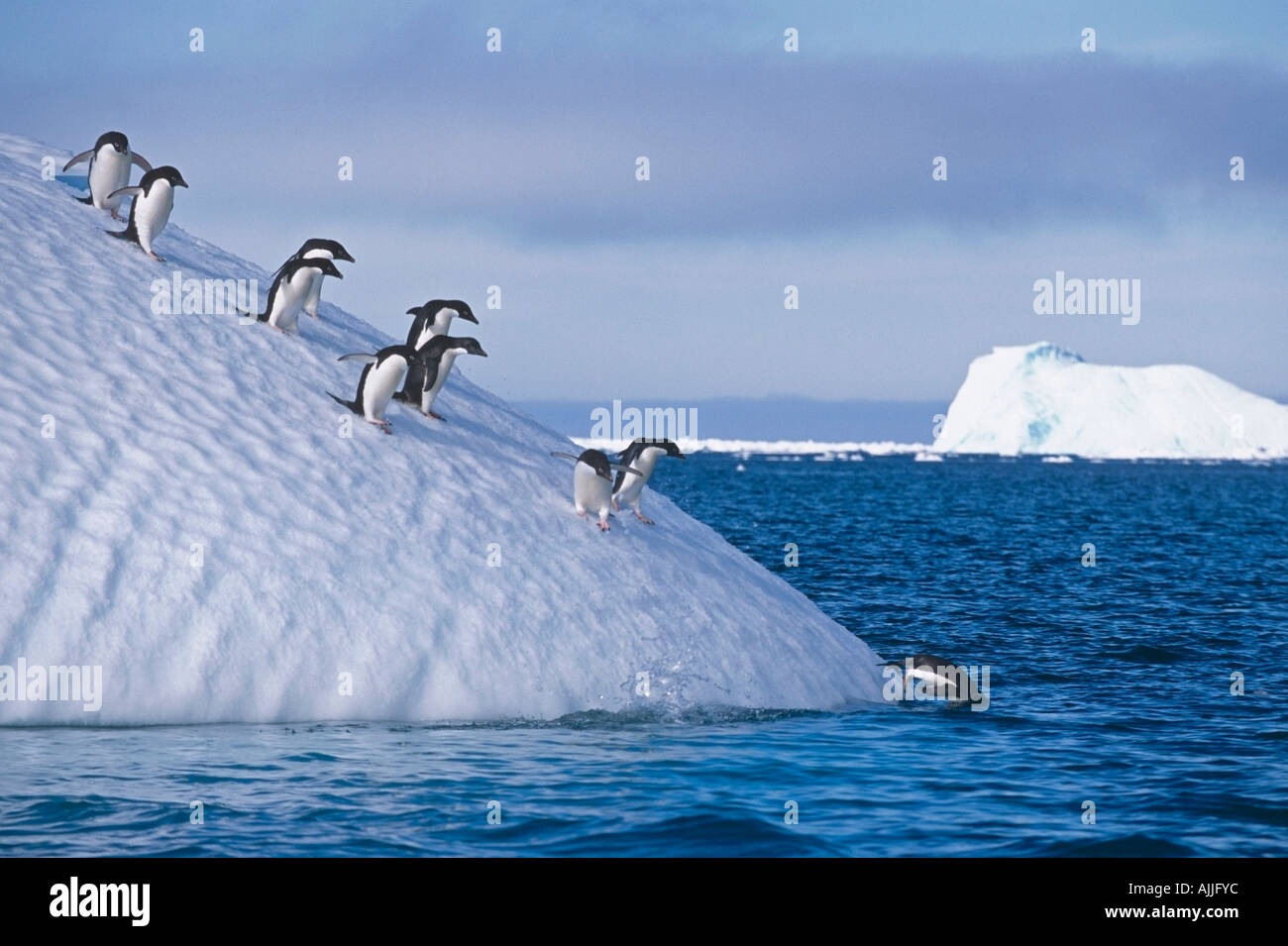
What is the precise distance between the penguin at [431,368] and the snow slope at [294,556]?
266mm

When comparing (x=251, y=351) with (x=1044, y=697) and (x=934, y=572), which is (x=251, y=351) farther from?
(x=934, y=572)

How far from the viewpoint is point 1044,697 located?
47.3 ft

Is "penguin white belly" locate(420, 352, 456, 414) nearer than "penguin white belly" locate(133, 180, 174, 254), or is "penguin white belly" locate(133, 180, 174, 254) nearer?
"penguin white belly" locate(420, 352, 456, 414)

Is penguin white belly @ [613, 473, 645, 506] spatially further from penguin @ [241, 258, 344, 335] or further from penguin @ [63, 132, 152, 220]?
penguin @ [63, 132, 152, 220]

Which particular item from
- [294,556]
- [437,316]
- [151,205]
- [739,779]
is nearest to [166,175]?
[151,205]

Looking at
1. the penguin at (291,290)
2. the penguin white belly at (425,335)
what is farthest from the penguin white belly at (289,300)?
the penguin white belly at (425,335)

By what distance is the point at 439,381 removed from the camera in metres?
13.5

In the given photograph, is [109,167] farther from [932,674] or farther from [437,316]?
[932,674]

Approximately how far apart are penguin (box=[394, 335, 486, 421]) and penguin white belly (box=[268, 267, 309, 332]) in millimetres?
1643

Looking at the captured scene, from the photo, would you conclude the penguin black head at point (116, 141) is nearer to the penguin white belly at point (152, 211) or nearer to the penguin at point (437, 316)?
the penguin white belly at point (152, 211)

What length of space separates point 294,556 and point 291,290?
160 inches

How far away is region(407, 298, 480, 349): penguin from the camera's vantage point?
14.3 m

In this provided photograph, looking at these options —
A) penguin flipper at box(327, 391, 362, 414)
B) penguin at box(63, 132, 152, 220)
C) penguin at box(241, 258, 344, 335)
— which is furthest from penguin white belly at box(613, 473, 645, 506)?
penguin at box(63, 132, 152, 220)

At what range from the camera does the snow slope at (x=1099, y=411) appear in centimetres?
14338
